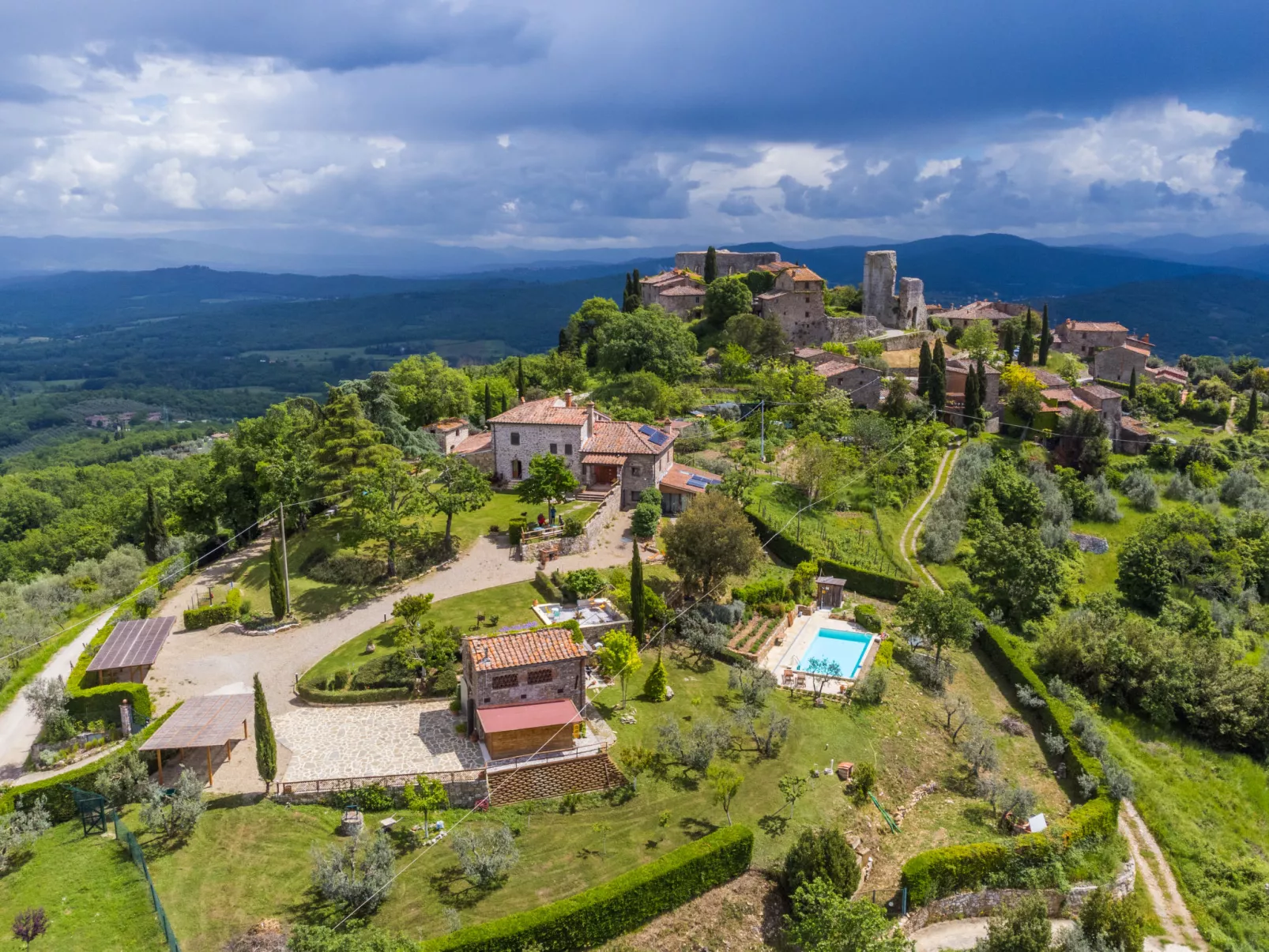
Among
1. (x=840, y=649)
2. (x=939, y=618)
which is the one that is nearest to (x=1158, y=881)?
(x=939, y=618)

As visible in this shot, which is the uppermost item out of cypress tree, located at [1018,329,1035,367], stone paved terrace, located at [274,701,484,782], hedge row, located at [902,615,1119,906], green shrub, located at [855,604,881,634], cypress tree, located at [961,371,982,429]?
cypress tree, located at [1018,329,1035,367]

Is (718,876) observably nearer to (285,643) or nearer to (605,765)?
(605,765)

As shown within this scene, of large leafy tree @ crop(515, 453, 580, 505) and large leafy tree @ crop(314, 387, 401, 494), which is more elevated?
large leafy tree @ crop(314, 387, 401, 494)

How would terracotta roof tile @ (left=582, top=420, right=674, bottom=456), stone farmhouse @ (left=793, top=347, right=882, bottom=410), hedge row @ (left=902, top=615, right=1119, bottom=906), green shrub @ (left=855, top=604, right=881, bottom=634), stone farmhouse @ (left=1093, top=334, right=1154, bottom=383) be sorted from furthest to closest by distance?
stone farmhouse @ (left=1093, top=334, right=1154, bottom=383) < stone farmhouse @ (left=793, top=347, right=882, bottom=410) < terracotta roof tile @ (left=582, top=420, right=674, bottom=456) < green shrub @ (left=855, top=604, right=881, bottom=634) < hedge row @ (left=902, top=615, right=1119, bottom=906)

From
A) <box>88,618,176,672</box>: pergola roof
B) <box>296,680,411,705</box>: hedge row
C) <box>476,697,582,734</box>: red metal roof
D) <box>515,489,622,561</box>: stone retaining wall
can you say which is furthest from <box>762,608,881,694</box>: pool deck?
<box>88,618,176,672</box>: pergola roof

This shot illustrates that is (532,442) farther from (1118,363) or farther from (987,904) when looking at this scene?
(1118,363)

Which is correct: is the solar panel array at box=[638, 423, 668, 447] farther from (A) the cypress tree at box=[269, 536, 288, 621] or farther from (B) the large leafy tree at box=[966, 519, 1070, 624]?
(A) the cypress tree at box=[269, 536, 288, 621]
